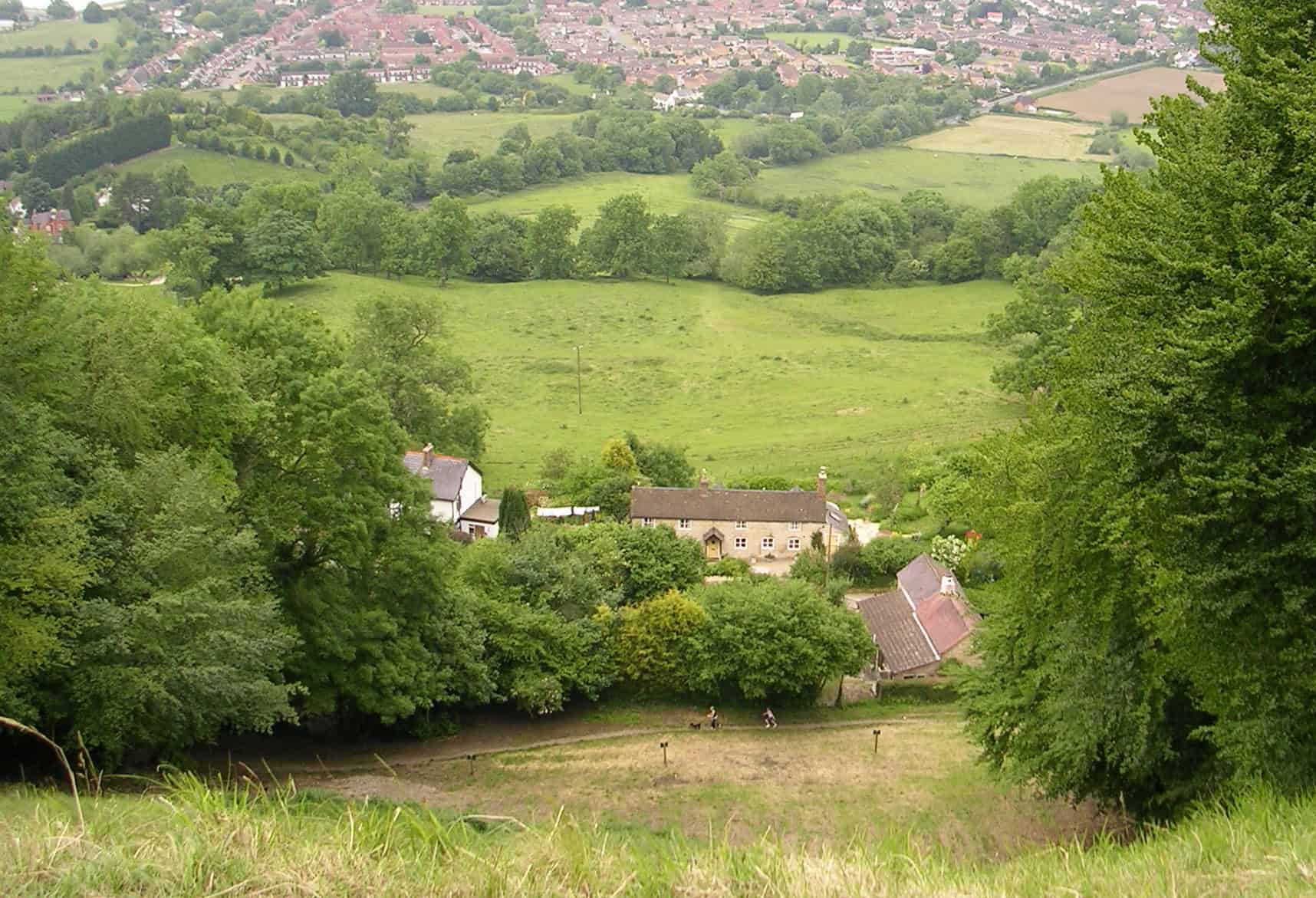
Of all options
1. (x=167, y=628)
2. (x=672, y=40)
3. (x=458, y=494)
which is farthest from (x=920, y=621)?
(x=672, y=40)

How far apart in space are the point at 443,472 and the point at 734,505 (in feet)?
30.2

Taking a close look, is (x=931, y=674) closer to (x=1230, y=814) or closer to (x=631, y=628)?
(x=631, y=628)

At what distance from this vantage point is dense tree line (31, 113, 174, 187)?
95688 mm

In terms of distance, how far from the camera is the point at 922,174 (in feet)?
332

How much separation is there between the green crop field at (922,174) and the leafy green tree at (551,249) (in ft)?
82.4

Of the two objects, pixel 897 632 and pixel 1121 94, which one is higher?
pixel 897 632

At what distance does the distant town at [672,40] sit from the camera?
478 ft

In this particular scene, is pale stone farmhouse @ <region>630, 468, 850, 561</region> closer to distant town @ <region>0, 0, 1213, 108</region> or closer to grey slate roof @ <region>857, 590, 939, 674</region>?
grey slate roof @ <region>857, 590, 939, 674</region>

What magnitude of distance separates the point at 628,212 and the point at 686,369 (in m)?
21.2

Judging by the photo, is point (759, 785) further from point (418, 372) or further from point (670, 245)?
point (670, 245)

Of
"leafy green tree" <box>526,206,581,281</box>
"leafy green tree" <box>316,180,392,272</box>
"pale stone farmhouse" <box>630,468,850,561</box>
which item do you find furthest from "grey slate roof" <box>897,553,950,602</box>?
"leafy green tree" <box>316,180,392,272</box>

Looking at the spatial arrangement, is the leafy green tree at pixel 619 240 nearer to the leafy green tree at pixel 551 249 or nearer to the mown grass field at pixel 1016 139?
the leafy green tree at pixel 551 249

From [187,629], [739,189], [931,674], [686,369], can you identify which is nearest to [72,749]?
[187,629]

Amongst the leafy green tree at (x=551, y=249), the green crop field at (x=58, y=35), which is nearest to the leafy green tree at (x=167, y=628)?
the leafy green tree at (x=551, y=249)
